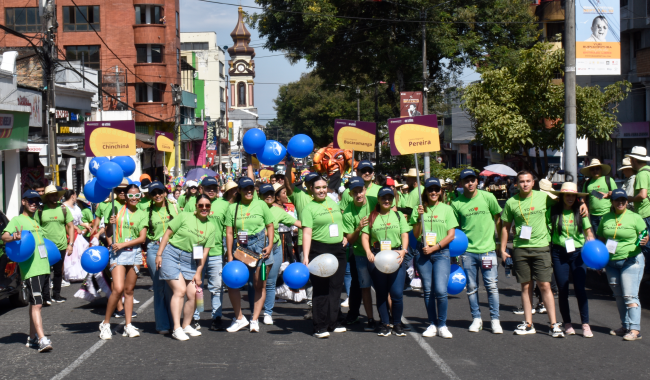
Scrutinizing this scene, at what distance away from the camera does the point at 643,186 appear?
9.81m

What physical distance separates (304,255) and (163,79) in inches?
1530

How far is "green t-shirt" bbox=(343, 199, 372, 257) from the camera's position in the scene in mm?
8047

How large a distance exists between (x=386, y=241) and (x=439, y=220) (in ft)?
2.08

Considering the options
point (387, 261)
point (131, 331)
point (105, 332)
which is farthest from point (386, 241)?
point (105, 332)

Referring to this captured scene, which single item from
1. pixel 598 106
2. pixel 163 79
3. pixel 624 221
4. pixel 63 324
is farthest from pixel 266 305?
pixel 163 79

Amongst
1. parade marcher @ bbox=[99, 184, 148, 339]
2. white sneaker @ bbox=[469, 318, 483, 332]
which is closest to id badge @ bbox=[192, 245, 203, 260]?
parade marcher @ bbox=[99, 184, 148, 339]

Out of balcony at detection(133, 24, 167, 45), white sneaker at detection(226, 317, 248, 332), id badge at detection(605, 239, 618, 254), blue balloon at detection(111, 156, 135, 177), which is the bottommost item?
white sneaker at detection(226, 317, 248, 332)

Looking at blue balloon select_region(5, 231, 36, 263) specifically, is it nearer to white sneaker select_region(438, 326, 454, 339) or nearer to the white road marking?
the white road marking

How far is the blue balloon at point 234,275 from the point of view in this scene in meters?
7.88

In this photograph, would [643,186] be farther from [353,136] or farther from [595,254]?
[353,136]

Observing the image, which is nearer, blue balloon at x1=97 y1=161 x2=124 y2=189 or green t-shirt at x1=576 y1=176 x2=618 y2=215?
blue balloon at x1=97 y1=161 x2=124 y2=189

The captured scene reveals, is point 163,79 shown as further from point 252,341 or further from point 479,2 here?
point 252,341

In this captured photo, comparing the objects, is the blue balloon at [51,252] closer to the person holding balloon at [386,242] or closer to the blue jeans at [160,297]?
the blue jeans at [160,297]

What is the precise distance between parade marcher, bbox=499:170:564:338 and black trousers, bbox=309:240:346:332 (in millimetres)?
1854
